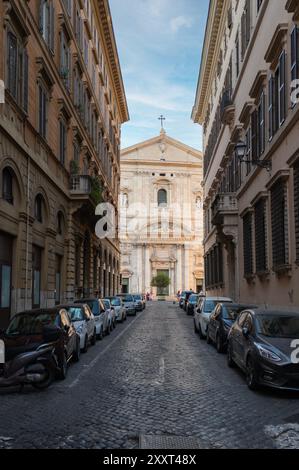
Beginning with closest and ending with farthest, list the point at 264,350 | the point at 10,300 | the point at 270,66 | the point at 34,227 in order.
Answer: the point at 264,350 < the point at 10,300 < the point at 270,66 < the point at 34,227

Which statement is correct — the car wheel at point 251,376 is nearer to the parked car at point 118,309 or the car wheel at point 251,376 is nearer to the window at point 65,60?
the parked car at point 118,309

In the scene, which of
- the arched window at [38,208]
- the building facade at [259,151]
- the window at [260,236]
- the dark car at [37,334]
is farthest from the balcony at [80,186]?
the dark car at [37,334]

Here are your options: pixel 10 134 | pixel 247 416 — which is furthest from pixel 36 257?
pixel 247 416

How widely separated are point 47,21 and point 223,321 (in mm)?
15092

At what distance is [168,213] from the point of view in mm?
77625

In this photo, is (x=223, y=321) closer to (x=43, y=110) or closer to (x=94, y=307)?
(x=94, y=307)

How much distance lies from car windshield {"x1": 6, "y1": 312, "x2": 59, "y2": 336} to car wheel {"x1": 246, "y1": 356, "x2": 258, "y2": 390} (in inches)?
154

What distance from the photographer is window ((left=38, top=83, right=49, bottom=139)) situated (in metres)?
22.2

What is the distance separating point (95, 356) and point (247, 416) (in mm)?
7454

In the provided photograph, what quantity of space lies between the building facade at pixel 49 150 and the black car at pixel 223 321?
257 inches

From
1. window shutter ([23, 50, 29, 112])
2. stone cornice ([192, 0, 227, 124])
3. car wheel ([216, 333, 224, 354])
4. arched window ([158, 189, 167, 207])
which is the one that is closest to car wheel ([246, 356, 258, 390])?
car wheel ([216, 333, 224, 354])

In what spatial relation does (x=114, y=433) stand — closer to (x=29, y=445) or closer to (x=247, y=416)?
(x=29, y=445)

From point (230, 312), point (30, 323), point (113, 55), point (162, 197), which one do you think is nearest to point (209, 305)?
point (230, 312)

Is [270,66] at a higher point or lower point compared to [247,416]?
higher
